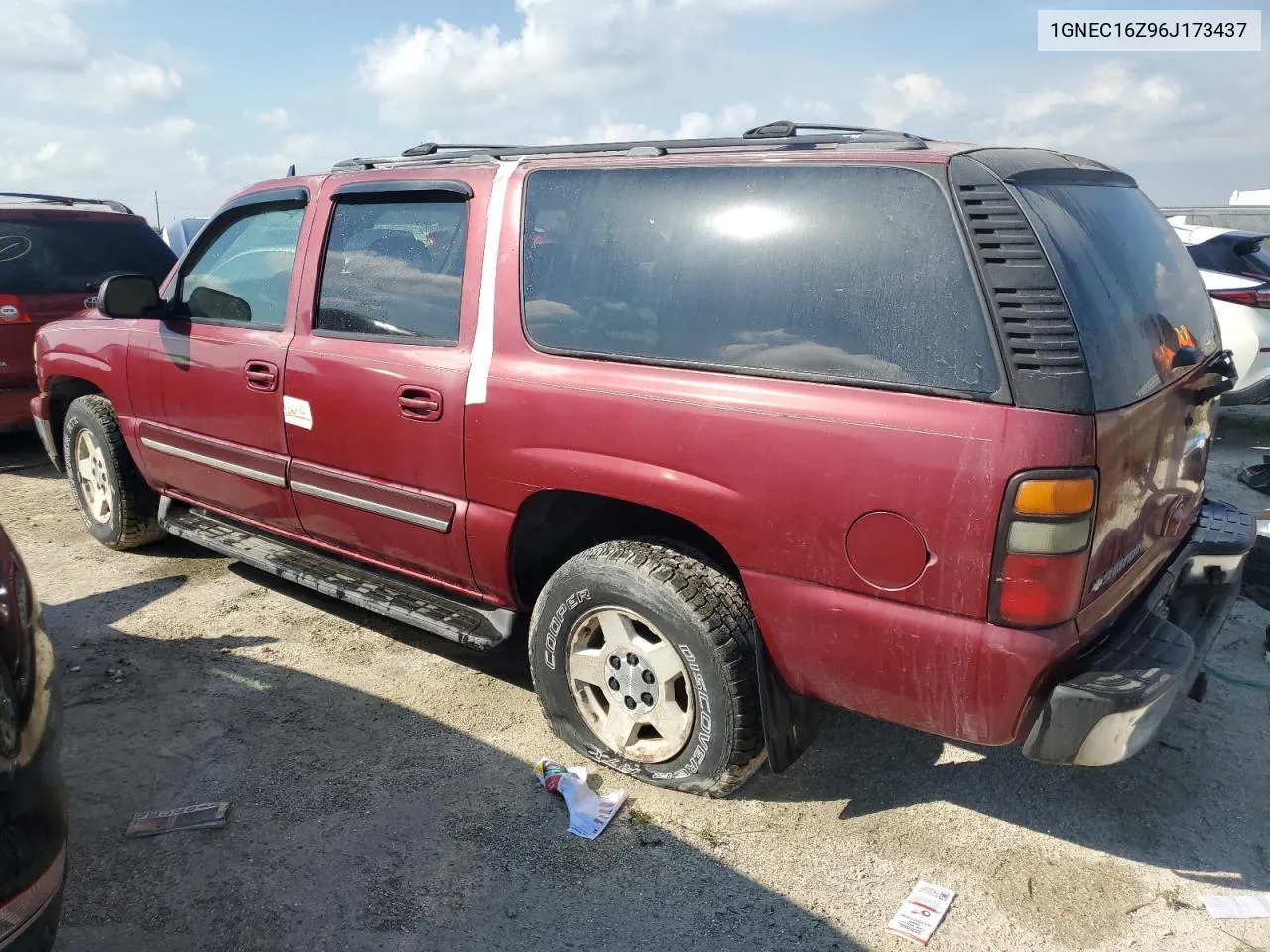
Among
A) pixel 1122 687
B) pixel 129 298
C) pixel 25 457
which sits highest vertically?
pixel 129 298

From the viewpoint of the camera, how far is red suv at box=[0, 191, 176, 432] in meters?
6.38

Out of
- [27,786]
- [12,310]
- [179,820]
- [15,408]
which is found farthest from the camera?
[15,408]

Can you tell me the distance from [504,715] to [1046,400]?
85.0 inches

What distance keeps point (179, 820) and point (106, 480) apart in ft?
8.86

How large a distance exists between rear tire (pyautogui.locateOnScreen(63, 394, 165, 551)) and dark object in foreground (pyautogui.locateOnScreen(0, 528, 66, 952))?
9.22ft

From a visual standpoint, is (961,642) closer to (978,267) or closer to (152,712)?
(978,267)

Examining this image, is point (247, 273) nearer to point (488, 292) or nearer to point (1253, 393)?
point (488, 292)

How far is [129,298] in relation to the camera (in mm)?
4145

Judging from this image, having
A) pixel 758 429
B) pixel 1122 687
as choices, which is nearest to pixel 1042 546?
pixel 1122 687

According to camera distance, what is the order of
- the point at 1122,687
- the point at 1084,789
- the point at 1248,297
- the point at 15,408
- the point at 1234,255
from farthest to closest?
the point at 1234,255, the point at 1248,297, the point at 15,408, the point at 1084,789, the point at 1122,687

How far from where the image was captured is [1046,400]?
2.10m

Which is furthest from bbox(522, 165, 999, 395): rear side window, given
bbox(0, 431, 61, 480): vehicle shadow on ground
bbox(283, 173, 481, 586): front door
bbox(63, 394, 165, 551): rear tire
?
bbox(0, 431, 61, 480): vehicle shadow on ground

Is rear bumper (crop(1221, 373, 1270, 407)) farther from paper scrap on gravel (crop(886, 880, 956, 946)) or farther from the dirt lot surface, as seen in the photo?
paper scrap on gravel (crop(886, 880, 956, 946))

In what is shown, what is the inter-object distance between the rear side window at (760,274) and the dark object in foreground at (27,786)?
154 centimetres
